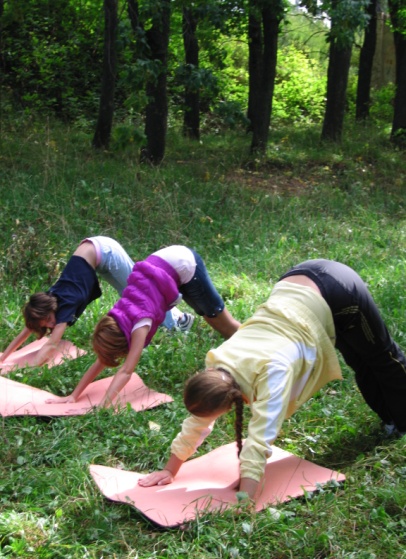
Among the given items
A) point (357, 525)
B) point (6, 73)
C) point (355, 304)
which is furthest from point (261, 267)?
point (6, 73)

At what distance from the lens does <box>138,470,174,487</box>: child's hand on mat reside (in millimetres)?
3869

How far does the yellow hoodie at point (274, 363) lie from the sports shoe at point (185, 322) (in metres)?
2.26

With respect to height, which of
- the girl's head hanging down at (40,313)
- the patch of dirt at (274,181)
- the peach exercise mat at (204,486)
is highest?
the girl's head hanging down at (40,313)

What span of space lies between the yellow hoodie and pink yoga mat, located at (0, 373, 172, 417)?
113 centimetres

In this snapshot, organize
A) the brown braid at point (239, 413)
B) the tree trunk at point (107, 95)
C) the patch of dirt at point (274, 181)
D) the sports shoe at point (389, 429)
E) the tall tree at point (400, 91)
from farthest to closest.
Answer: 1. the tall tree at point (400, 91)
2. the tree trunk at point (107, 95)
3. the patch of dirt at point (274, 181)
4. the sports shoe at point (389, 429)
5. the brown braid at point (239, 413)

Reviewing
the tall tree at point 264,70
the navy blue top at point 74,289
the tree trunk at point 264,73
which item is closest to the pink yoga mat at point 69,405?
the navy blue top at point 74,289

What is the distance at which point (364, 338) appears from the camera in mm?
4141

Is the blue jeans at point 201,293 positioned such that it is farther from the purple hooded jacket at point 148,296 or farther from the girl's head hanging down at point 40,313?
the girl's head hanging down at point 40,313

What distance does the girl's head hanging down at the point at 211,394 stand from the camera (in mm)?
3457

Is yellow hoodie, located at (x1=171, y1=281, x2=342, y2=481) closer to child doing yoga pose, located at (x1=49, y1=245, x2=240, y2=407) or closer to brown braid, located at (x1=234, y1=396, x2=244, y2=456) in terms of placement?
brown braid, located at (x1=234, y1=396, x2=244, y2=456)

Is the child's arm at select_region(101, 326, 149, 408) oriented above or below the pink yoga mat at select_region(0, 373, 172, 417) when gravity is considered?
above

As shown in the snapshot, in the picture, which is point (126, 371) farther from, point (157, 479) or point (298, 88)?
point (298, 88)

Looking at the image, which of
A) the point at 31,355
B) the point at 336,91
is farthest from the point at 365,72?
the point at 31,355

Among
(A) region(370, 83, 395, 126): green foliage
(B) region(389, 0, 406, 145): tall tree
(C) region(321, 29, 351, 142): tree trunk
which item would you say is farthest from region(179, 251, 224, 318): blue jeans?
(A) region(370, 83, 395, 126): green foliage
